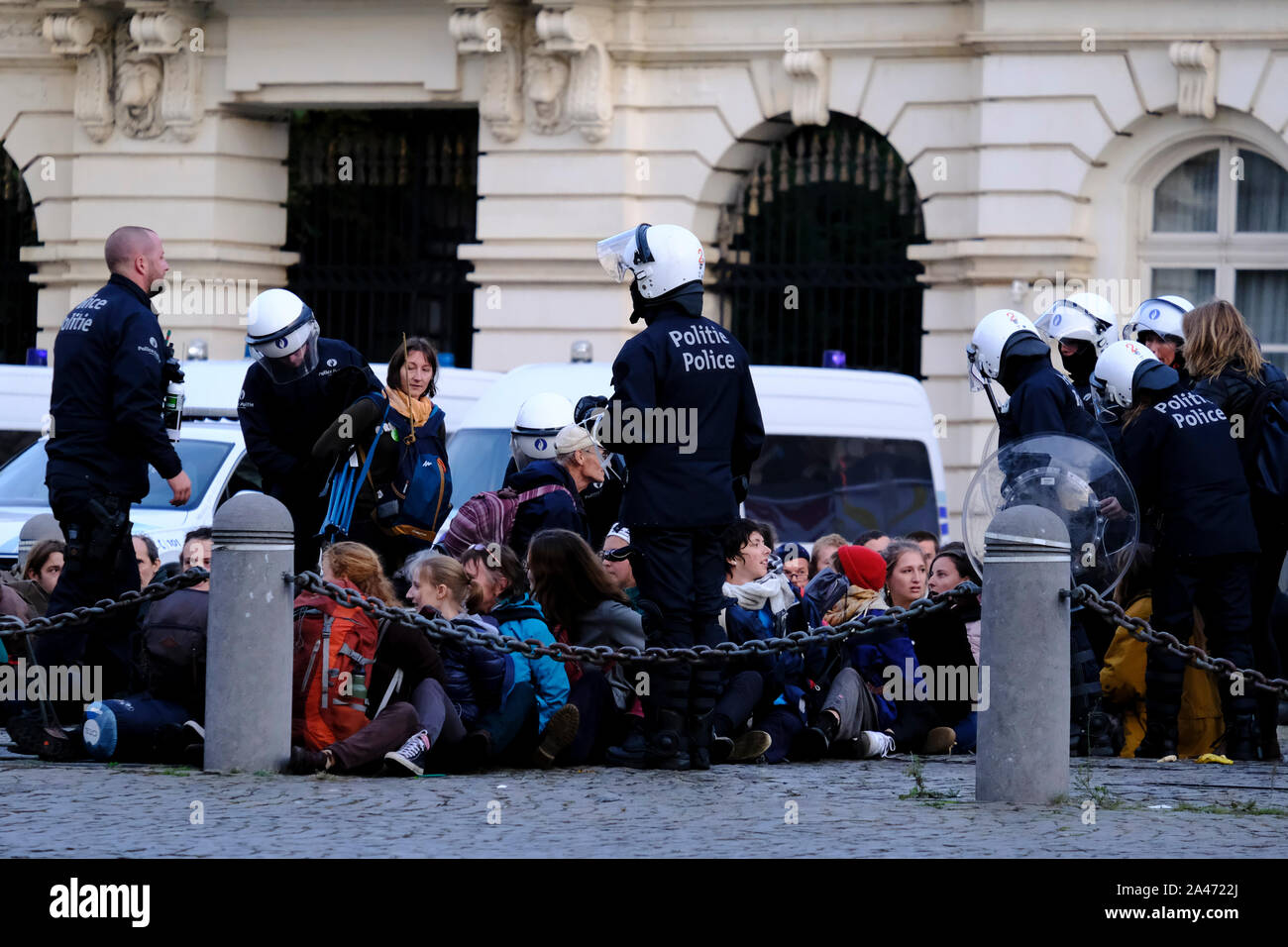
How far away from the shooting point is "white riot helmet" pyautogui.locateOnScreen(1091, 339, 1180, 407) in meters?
9.96

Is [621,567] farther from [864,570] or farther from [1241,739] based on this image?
[1241,739]

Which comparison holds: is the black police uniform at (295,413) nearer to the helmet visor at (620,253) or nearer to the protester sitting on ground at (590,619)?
the protester sitting on ground at (590,619)

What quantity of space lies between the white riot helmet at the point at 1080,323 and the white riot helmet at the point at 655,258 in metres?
2.57

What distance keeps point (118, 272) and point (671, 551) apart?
263 centimetres

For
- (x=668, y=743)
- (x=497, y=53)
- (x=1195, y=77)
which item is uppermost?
(x=497, y=53)

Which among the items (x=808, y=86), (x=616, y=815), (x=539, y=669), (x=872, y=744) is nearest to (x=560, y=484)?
(x=539, y=669)

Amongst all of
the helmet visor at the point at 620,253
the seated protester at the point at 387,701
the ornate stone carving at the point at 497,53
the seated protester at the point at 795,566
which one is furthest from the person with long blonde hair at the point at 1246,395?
the ornate stone carving at the point at 497,53

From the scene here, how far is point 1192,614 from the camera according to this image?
991 centimetres

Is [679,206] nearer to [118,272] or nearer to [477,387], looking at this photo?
[477,387]

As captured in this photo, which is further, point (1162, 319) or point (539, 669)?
point (1162, 319)

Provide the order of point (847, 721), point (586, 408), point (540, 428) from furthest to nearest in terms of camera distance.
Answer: point (586, 408), point (540, 428), point (847, 721)

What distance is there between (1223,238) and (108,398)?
488 inches

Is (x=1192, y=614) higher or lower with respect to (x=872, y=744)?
higher

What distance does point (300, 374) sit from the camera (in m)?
9.92
